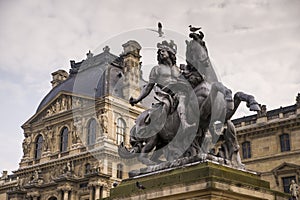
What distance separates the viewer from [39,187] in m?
49.2

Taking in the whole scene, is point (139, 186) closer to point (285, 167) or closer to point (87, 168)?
point (285, 167)

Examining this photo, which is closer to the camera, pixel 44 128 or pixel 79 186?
pixel 79 186

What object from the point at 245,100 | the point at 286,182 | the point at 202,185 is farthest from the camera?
the point at 286,182

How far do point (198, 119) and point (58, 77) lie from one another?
2121 inches

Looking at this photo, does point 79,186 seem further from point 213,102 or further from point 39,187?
point 213,102

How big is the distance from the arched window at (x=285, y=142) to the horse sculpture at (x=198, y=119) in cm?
3297

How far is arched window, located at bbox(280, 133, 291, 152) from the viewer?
38.5 metres

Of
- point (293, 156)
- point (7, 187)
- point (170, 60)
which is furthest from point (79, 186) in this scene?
point (170, 60)

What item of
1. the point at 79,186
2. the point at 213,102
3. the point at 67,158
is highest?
the point at 67,158

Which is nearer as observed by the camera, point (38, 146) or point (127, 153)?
point (127, 153)

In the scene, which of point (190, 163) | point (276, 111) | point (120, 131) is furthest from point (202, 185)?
point (120, 131)

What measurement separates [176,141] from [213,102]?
0.88 meters

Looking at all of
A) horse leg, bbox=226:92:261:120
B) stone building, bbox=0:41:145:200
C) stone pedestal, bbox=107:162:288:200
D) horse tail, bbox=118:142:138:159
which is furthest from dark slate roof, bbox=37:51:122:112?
stone pedestal, bbox=107:162:288:200

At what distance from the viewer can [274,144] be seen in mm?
39125
